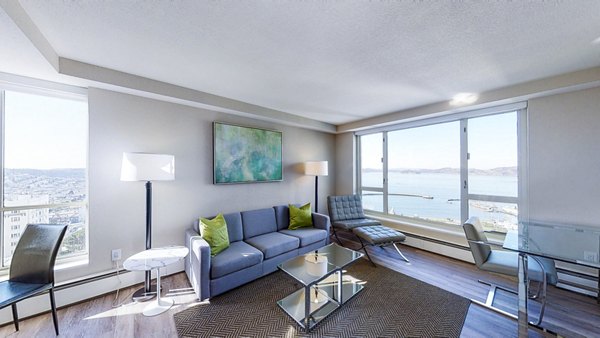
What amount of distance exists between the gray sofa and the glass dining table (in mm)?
2198

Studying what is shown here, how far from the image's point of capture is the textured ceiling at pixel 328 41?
1.36 metres

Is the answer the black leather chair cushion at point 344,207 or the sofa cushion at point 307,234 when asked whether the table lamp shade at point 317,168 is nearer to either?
the black leather chair cushion at point 344,207

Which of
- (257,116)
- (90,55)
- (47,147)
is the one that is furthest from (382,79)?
(47,147)

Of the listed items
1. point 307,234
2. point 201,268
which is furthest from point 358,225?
point 201,268

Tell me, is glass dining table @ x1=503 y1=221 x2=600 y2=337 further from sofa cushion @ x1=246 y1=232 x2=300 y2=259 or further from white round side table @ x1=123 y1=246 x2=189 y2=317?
white round side table @ x1=123 y1=246 x2=189 y2=317

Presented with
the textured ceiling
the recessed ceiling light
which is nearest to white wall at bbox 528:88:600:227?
the textured ceiling

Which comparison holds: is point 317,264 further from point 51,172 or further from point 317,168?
point 51,172

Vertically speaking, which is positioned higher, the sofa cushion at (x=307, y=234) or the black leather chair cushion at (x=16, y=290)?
the black leather chair cushion at (x=16, y=290)

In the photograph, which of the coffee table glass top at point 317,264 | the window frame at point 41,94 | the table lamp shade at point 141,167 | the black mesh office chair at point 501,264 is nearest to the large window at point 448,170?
the black mesh office chair at point 501,264

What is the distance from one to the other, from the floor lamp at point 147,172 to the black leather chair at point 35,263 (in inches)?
24.8

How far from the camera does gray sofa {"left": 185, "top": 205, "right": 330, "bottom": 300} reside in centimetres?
224

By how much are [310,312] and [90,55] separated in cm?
301

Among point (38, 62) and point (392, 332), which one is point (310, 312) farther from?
point (38, 62)

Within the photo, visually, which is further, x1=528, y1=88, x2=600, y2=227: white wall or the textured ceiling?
x1=528, y1=88, x2=600, y2=227: white wall
